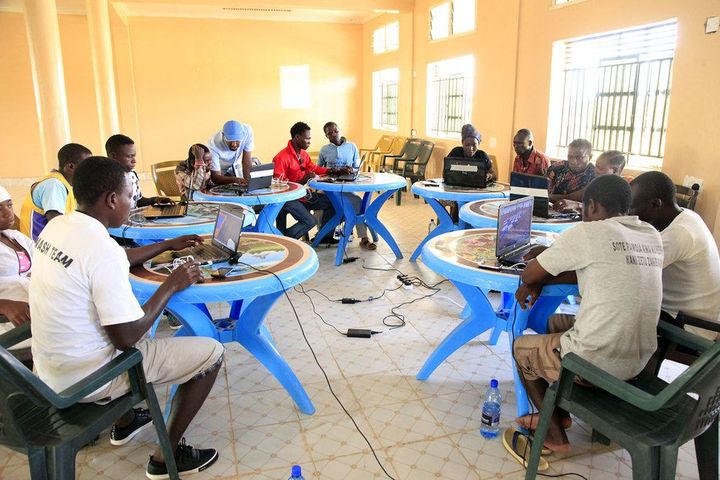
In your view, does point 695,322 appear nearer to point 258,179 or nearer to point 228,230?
point 228,230

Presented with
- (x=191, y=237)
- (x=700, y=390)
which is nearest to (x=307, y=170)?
(x=191, y=237)

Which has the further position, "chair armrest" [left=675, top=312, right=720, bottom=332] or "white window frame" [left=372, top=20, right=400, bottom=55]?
"white window frame" [left=372, top=20, right=400, bottom=55]

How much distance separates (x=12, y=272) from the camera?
2305 mm

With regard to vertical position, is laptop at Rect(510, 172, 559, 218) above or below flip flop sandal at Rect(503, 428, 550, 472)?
above

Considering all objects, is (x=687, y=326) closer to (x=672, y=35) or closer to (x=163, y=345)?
(x=163, y=345)

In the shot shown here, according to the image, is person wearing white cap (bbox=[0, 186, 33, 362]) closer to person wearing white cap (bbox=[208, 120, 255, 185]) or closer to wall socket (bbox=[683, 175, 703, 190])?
person wearing white cap (bbox=[208, 120, 255, 185])

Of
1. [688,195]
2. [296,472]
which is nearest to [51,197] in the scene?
[296,472]

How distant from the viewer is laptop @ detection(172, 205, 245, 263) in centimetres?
229

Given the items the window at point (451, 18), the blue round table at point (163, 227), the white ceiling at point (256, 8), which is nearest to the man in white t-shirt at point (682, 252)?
the blue round table at point (163, 227)

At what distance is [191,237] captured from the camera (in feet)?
7.83

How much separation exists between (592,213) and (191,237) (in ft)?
5.78

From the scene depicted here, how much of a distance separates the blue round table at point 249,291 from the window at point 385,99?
837cm

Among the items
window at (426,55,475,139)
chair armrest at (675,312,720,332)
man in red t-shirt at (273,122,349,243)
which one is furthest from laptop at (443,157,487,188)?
window at (426,55,475,139)

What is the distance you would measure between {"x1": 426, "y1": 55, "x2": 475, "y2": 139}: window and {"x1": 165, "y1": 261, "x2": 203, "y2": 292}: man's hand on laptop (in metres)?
6.08
